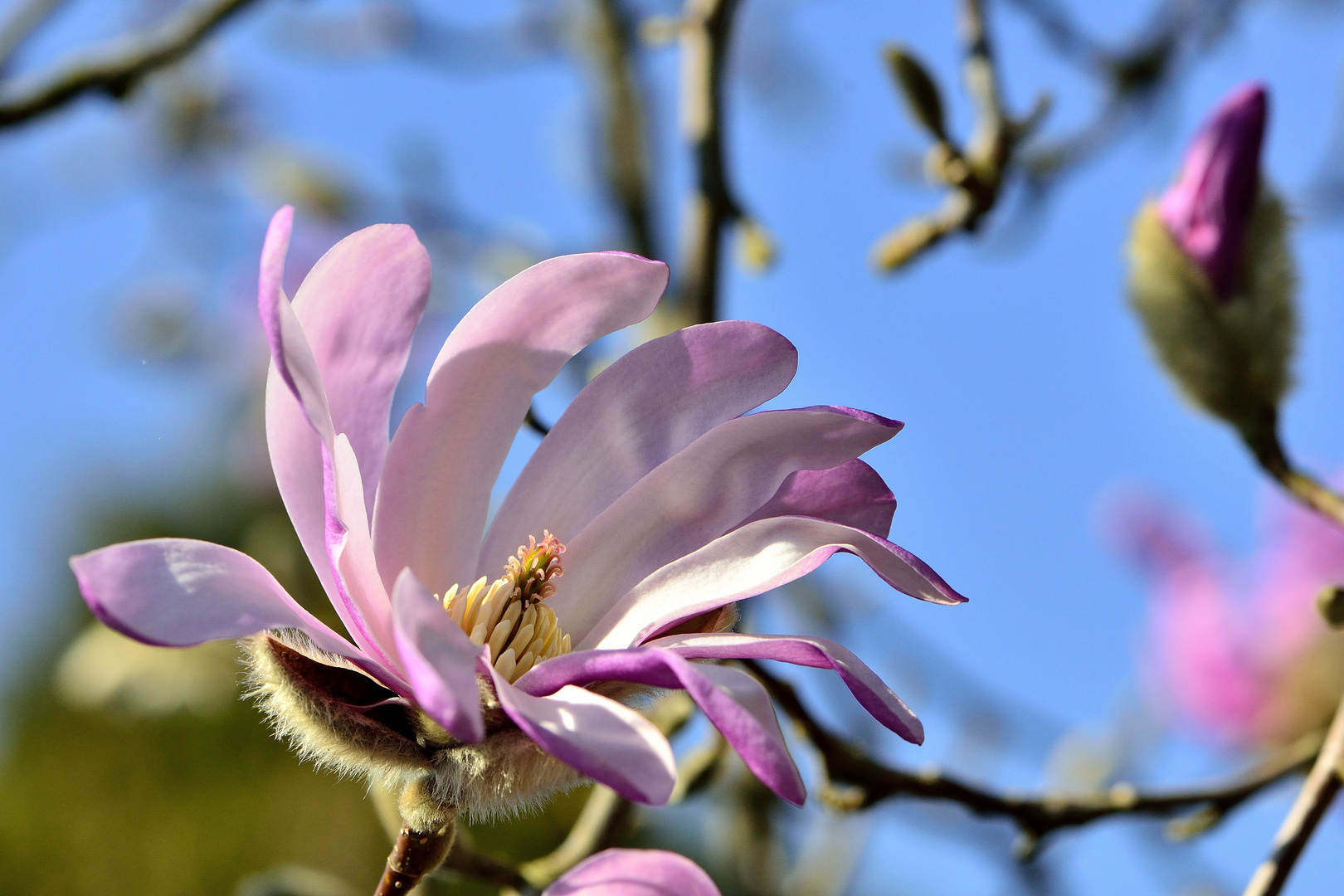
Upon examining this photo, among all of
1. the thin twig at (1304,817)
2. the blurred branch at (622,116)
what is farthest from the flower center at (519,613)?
the blurred branch at (622,116)

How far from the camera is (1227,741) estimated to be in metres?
2.14

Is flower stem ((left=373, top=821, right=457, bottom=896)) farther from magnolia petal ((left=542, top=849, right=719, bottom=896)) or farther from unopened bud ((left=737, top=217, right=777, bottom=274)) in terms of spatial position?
unopened bud ((left=737, top=217, right=777, bottom=274))

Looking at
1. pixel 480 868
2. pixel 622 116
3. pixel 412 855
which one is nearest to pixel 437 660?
pixel 412 855

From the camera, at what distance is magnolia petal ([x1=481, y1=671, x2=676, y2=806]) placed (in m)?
0.41

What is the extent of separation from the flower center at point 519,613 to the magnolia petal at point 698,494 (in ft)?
0.04

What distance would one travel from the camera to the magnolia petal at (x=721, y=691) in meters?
0.42

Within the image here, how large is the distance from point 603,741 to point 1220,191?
2.40ft

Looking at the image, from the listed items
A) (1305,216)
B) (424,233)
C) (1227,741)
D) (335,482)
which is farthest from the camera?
(1227,741)

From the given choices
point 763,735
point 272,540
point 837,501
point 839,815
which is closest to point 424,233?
point 272,540

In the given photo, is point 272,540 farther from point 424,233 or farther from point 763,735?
point 763,735

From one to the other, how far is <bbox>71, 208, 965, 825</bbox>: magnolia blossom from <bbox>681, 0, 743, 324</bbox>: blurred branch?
52 centimetres

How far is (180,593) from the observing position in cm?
44

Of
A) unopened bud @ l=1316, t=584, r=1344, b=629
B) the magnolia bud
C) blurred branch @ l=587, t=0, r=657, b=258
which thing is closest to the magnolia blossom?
unopened bud @ l=1316, t=584, r=1344, b=629

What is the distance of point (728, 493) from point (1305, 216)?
2.29ft
